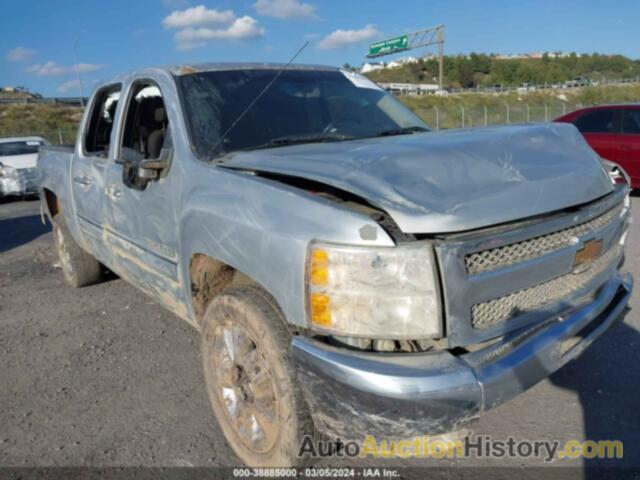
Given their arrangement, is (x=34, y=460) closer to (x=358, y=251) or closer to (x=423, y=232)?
(x=358, y=251)

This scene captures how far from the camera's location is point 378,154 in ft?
7.25

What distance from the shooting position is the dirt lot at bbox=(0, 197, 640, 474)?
8.59 feet

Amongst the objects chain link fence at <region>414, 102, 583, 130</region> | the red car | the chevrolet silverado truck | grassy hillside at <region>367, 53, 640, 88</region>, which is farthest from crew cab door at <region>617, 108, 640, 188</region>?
grassy hillside at <region>367, 53, 640, 88</region>

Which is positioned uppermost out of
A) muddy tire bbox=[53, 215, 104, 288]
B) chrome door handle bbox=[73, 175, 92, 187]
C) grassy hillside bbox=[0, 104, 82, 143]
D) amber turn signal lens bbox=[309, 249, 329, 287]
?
grassy hillside bbox=[0, 104, 82, 143]

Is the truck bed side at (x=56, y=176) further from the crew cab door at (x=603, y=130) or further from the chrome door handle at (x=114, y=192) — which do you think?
the crew cab door at (x=603, y=130)

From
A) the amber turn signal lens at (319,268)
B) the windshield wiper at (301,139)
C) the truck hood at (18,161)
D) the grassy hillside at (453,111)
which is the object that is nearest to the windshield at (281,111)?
the windshield wiper at (301,139)

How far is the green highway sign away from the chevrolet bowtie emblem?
4941 cm

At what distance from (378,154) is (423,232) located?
530 millimetres

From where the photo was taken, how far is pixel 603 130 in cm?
902

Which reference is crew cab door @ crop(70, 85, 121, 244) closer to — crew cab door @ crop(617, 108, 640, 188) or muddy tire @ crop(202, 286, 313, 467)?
muddy tire @ crop(202, 286, 313, 467)

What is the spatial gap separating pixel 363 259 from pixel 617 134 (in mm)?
8774

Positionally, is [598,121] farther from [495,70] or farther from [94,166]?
[495,70]

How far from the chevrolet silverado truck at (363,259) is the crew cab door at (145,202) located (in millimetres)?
20

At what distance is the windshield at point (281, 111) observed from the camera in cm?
290
